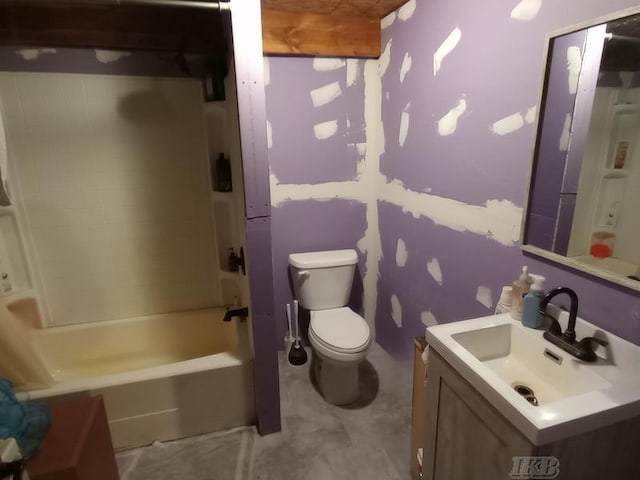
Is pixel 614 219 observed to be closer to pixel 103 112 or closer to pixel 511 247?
pixel 511 247

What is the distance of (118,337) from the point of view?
2.45 m

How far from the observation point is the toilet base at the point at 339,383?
215cm

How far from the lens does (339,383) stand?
2.15 meters

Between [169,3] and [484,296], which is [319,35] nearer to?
[169,3]

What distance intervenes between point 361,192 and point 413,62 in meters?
0.87

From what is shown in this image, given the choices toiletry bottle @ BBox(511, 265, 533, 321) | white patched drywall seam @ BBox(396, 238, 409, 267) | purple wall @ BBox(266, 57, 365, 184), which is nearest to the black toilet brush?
white patched drywall seam @ BBox(396, 238, 409, 267)

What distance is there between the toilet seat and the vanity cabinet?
0.71 meters

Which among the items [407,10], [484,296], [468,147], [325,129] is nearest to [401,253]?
[484,296]

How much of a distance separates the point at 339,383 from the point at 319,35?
205 cm

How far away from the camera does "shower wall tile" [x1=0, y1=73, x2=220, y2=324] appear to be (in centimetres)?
211

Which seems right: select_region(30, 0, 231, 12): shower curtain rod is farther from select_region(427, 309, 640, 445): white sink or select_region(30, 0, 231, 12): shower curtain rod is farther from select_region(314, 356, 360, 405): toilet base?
select_region(314, 356, 360, 405): toilet base

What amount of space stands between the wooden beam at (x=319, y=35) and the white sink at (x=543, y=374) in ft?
5.84

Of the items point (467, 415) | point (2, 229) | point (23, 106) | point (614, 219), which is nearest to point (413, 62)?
point (614, 219)

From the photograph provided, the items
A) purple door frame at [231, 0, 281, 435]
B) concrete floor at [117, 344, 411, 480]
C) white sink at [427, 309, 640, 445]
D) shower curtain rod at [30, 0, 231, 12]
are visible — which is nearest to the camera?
white sink at [427, 309, 640, 445]
